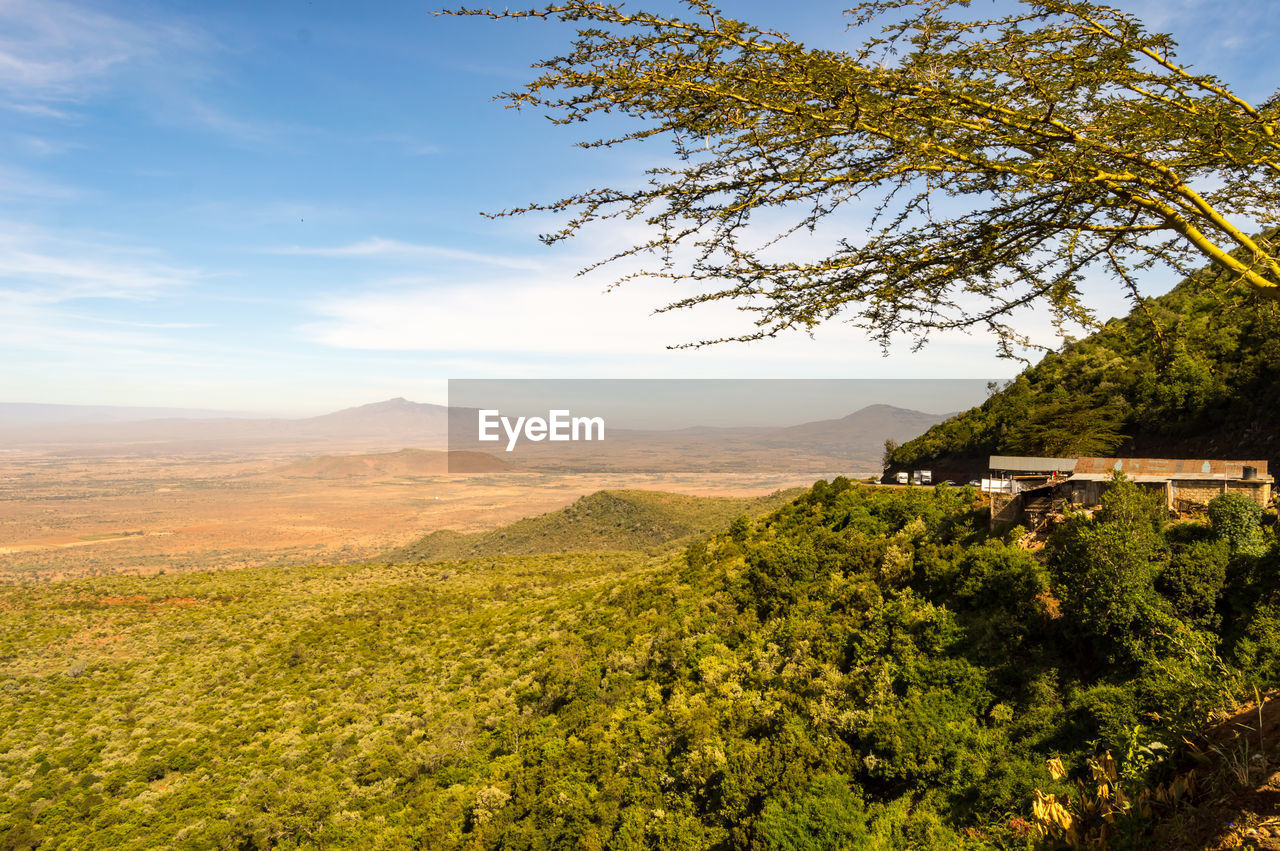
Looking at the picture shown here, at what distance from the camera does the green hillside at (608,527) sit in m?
65.3

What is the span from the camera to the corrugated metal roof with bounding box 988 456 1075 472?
61.7ft

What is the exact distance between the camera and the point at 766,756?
40.6 ft

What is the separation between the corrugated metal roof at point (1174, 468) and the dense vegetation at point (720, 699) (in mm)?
3062

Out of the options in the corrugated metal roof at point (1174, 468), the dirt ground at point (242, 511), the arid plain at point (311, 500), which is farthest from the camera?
the arid plain at point (311, 500)

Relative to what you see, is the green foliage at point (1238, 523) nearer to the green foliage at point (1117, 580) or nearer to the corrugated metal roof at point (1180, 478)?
the green foliage at point (1117, 580)

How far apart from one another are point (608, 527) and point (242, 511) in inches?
3927

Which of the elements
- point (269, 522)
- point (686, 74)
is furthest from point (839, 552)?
point (269, 522)

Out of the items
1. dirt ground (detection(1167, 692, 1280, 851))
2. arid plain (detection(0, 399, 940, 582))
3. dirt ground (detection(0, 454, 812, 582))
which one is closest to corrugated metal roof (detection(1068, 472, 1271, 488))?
dirt ground (detection(1167, 692, 1280, 851))

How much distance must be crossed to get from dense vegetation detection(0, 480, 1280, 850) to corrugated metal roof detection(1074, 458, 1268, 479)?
3.06 metres

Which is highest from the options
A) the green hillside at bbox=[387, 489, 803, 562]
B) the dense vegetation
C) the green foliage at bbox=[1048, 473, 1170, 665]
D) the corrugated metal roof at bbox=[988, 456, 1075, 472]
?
the corrugated metal roof at bbox=[988, 456, 1075, 472]

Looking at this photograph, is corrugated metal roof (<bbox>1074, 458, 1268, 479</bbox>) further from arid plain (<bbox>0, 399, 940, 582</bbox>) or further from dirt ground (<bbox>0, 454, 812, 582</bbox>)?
dirt ground (<bbox>0, 454, 812, 582</bbox>)

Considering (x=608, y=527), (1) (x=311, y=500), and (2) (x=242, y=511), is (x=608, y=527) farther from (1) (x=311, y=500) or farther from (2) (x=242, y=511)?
(1) (x=311, y=500)

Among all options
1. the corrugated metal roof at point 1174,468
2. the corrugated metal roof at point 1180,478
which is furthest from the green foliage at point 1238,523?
the corrugated metal roof at point 1174,468

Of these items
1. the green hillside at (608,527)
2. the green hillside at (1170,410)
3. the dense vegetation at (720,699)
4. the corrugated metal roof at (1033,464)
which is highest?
the green hillside at (1170,410)
